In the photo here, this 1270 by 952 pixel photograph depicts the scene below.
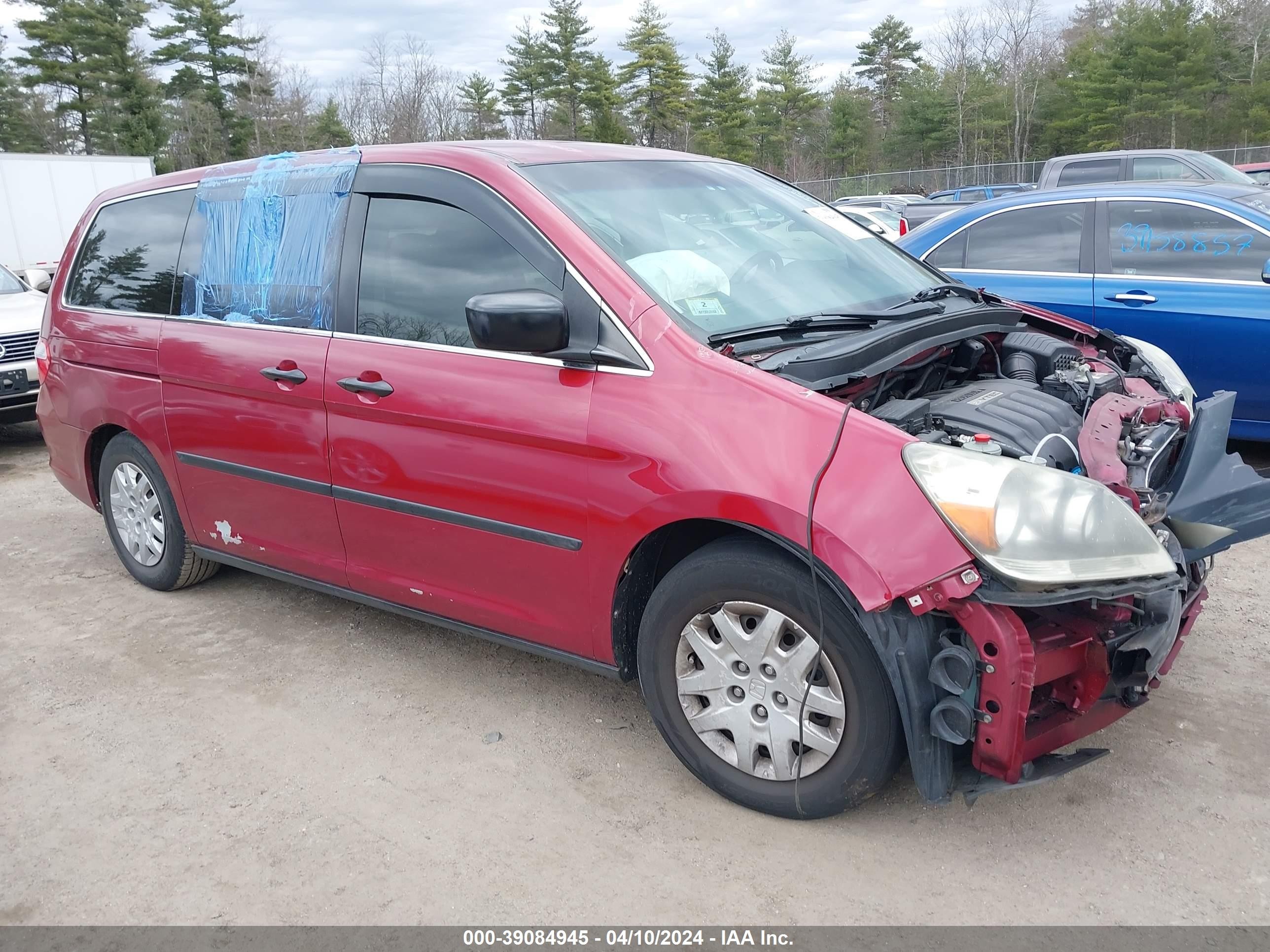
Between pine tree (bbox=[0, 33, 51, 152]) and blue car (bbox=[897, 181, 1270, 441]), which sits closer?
blue car (bbox=[897, 181, 1270, 441])

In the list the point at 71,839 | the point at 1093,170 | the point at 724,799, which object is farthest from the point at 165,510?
the point at 1093,170

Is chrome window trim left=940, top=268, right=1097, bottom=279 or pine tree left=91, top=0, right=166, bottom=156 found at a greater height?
pine tree left=91, top=0, right=166, bottom=156

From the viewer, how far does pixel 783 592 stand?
2664 millimetres

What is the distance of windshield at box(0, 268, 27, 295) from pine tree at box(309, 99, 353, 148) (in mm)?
42352

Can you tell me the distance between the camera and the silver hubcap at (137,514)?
4.74 meters

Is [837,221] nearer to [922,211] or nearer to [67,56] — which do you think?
[922,211]

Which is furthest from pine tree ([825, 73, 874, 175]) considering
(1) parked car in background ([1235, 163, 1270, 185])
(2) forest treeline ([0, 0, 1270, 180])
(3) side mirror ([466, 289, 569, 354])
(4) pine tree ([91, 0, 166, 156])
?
(3) side mirror ([466, 289, 569, 354])

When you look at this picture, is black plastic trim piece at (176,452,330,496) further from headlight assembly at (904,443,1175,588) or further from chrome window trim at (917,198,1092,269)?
chrome window trim at (917,198,1092,269)

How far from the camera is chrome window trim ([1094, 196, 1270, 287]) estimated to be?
559 centimetres

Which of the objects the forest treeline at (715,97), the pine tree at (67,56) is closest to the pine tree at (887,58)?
the forest treeline at (715,97)

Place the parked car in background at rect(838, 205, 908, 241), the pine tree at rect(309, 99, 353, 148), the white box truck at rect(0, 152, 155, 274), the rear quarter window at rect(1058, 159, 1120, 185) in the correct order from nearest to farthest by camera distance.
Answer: the rear quarter window at rect(1058, 159, 1120, 185) → the parked car in background at rect(838, 205, 908, 241) → the white box truck at rect(0, 152, 155, 274) → the pine tree at rect(309, 99, 353, 148)

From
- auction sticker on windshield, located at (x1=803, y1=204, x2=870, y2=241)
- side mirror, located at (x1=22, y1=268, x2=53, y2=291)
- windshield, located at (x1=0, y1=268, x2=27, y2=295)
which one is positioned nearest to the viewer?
auction sticker on windshield, located at (x1=803, y1=204, x2=870, y2=241)

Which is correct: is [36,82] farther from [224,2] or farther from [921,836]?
[921,836]
